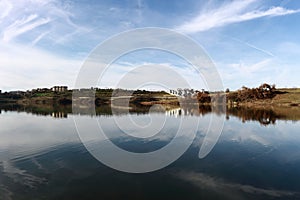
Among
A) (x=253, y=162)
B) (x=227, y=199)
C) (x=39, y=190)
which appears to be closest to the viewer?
(x=227, y=199)

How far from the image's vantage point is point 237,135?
62.3ft

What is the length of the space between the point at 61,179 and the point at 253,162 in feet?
28.2

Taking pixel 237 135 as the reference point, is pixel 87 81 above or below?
above

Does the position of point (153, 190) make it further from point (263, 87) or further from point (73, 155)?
point (263, 87)

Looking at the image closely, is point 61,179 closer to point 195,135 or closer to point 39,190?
point 39,190

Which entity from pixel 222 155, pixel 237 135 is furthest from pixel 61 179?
pixel 237 135

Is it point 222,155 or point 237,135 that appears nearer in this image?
point 222,155

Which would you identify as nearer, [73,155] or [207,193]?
[207,193]

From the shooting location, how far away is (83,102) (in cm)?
7894

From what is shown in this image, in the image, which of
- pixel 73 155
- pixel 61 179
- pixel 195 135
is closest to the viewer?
pixel 61 179

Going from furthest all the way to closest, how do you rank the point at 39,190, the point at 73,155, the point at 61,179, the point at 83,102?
the point at 83,102 < the point at 73,155 < the point at 61,179 < the point at 39,190

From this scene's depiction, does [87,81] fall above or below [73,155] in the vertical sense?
above

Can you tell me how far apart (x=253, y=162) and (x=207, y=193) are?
187 inches

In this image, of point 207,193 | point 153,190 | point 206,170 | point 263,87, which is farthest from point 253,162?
point 263,87
